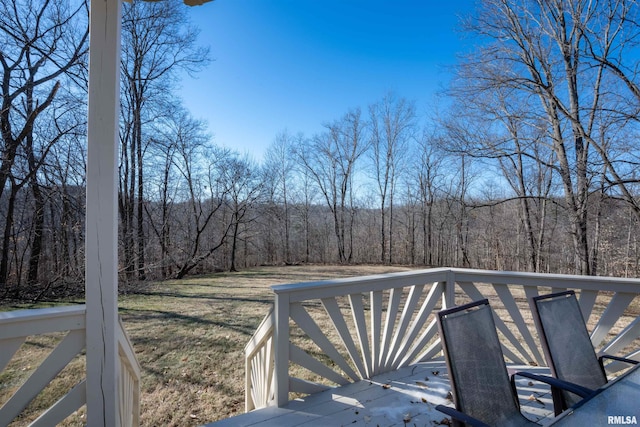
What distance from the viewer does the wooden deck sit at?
6.01 ft

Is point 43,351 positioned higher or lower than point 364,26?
lower

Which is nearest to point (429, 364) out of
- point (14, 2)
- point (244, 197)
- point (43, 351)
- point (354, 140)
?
point (43, 351)

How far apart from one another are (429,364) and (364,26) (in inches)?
263

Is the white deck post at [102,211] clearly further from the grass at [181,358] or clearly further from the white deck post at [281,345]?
the grass at [181,358]

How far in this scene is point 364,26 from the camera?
629cm

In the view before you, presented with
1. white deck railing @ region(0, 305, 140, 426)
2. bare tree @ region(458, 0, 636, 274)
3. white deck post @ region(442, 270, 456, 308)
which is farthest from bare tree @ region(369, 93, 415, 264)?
white deck railing @ region(0, 305, 140, 426)

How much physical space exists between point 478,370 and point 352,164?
13895 millimetres

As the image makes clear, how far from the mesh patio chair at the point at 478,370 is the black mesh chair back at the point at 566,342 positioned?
0.25m

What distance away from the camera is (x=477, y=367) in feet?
4.28

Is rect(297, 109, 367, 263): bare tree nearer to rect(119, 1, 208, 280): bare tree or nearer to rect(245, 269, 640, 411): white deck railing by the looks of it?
rect(119, 1, 208, 280): bare tree

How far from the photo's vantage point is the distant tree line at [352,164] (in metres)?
5.02

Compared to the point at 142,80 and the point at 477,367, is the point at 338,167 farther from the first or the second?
the point at 477,367

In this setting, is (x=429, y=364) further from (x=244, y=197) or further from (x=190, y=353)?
(x=244, y=197)

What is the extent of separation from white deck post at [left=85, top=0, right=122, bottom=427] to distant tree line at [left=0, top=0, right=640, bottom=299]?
475cm
